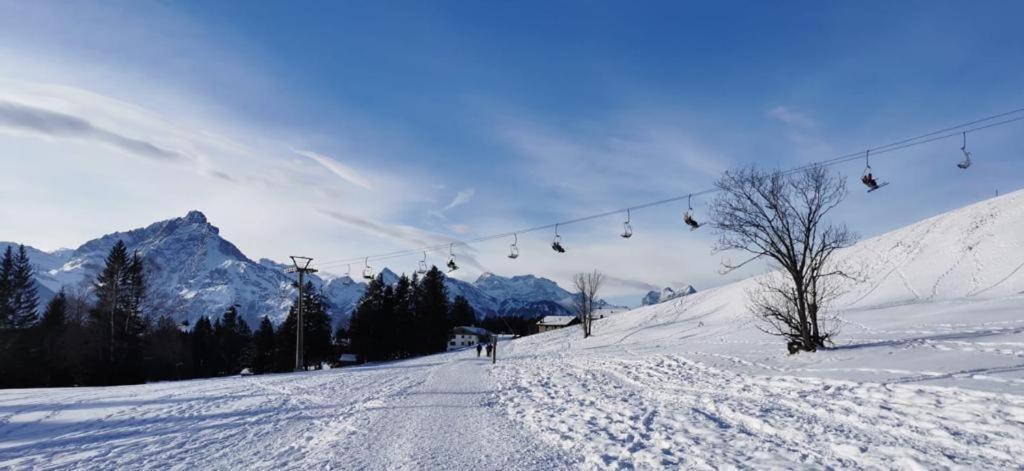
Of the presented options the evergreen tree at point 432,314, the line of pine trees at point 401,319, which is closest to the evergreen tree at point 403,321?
the line of pine trees at point 401,319

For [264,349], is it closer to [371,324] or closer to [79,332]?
[371,324]

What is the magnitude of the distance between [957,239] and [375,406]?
54.4 metres

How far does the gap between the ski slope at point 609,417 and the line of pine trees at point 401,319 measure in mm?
47329

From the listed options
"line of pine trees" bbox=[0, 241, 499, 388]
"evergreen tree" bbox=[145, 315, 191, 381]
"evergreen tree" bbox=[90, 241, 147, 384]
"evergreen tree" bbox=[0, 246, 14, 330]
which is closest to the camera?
"evergreen tree" bbox=[90, 241, 147, 384]

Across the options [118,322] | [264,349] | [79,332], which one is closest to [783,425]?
[118,322]

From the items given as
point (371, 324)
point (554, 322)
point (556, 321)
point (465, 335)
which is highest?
point (371, 324)

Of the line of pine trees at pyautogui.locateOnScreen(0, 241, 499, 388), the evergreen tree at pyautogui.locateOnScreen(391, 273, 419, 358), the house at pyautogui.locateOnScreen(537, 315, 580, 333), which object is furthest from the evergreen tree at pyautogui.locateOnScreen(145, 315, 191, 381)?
the house at pyautogui.locateOnScreen(537, 315, 580, 333)

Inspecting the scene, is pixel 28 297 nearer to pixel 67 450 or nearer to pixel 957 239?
pixel 67 450

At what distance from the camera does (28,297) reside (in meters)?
51.1

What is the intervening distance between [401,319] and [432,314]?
7265 millimetres

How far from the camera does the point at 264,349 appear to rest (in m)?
74.7

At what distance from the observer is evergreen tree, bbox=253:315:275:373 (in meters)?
73.7

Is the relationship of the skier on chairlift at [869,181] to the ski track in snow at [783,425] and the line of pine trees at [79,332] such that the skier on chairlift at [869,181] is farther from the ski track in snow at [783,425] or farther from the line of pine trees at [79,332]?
the line of pine trees at [79,332]

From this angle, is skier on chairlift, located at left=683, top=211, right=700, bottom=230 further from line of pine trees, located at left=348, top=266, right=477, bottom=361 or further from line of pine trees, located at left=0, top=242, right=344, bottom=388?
line of pine trees, located at left=348, top=266, right=477, bottom=361
